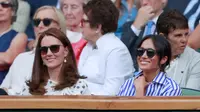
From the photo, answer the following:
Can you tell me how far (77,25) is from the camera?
7504 millimetres

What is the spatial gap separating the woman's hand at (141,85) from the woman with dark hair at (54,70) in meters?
0.40

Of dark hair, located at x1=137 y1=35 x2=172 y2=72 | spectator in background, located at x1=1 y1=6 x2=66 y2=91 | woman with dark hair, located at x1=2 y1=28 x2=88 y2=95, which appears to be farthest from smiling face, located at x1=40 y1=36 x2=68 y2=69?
dark hair, located at x1=137 y1=35 x2=172 y2=72

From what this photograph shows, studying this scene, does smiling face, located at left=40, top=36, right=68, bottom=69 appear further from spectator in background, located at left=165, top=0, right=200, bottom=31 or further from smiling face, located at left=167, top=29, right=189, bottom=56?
spectator in background, located at left=165, top=0, right=200, bottom=31

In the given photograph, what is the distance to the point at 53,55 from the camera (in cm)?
585

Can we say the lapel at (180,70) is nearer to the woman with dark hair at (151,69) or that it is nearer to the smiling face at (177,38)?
the smiling face at (177,38)

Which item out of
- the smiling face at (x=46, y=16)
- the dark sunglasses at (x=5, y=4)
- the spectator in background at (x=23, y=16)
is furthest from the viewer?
the spectator in background at (x=23, y=16)

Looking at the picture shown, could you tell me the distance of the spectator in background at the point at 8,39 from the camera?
7.04 m

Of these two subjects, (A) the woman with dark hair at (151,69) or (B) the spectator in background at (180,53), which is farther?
(B) the spectator in background at (180,53)

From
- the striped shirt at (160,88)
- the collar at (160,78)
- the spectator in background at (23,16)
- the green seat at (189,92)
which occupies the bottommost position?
the green seat at (189,92)

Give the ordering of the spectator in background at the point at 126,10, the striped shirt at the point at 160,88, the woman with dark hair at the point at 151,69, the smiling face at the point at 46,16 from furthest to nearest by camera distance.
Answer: the spectator in background at the point at 126,10
the smiling face at the point at 46,16
the woman with dark hair at the point at 151,69
the striped shirt at the point at 160,88

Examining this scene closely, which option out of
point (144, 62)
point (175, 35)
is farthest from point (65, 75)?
point (175, 35)

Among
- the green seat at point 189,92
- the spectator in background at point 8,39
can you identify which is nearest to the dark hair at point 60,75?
the green seat at point 189,92

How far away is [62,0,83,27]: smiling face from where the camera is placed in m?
7.54

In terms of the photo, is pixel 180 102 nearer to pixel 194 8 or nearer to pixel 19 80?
pixel 19 80
